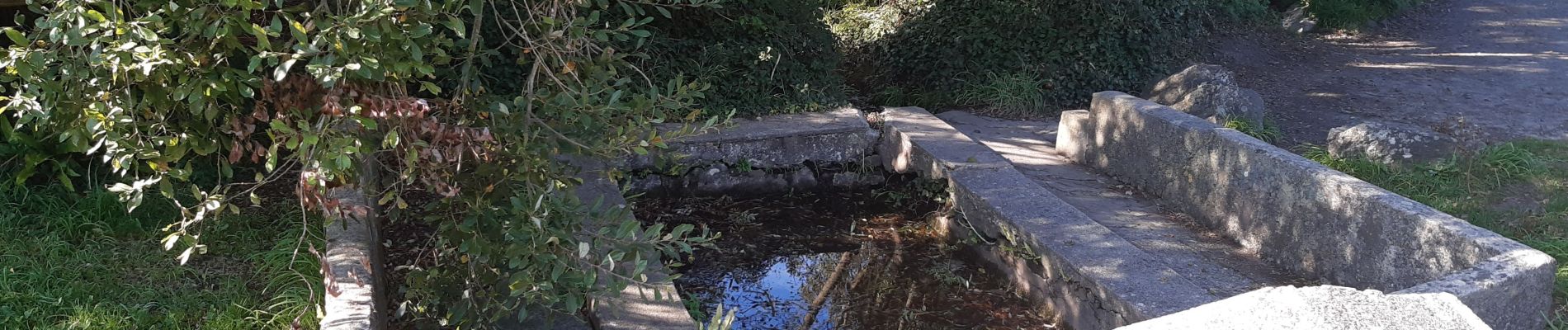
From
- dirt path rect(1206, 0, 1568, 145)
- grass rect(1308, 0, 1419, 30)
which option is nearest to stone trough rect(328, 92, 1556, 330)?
dirt path rect(1206, 0, 1568, 145)

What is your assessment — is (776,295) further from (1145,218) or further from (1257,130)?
(1257,130)

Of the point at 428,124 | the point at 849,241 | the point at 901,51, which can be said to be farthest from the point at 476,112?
the point at 901,51

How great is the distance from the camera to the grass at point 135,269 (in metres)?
3.08

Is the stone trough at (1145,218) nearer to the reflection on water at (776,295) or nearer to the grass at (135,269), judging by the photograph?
the reflection on water at (776,295)

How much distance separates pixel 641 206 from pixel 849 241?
122cm

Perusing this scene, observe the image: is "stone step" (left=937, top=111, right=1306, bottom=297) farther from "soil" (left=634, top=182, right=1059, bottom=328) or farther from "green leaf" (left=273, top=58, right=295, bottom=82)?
"green leaf" (left=273, top=58, right=295, bottom=82)

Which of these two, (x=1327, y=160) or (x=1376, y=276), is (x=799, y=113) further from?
(x=1376, y=276)

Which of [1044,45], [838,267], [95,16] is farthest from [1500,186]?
[95,16]

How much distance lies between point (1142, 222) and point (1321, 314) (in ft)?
11.3

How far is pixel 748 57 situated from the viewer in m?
6.93

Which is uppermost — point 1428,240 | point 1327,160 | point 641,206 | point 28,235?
point 1428,240

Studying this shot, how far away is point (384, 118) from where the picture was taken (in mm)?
2797

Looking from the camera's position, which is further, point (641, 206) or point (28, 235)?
point (641, 206)

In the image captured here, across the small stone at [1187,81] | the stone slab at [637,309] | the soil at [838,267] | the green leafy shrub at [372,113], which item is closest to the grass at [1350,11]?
the small stone at [1187,81]
